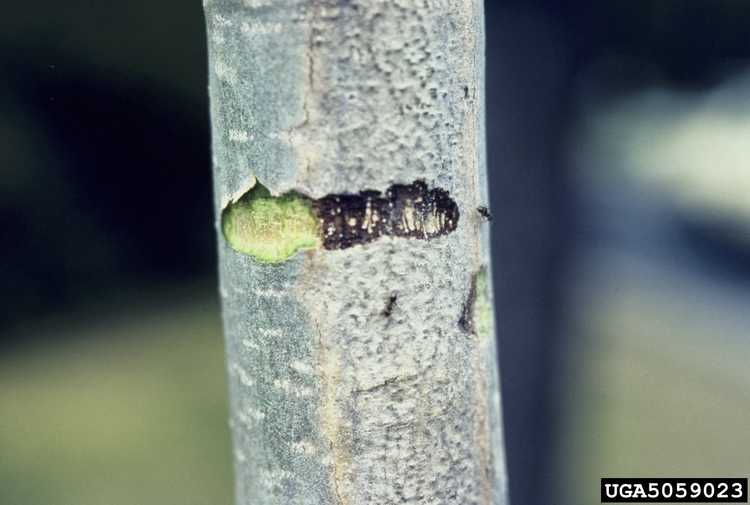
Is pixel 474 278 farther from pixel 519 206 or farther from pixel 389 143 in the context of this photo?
pixel 519 206

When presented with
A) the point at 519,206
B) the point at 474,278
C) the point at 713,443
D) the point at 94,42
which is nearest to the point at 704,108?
the point at 519,206

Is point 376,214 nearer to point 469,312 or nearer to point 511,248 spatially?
point 469,312

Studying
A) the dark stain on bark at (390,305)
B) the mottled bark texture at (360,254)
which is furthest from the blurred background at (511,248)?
the dark stain on bark at (390,305)

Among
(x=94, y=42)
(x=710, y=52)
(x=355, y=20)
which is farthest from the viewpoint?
(x=710, y=52)

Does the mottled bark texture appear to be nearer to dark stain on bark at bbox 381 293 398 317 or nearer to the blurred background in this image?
dark stain on bark at bbox 381 293 398 317

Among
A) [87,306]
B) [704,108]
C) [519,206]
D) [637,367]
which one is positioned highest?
[704,108]

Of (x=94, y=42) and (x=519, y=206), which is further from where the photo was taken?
(x=519, y=206)

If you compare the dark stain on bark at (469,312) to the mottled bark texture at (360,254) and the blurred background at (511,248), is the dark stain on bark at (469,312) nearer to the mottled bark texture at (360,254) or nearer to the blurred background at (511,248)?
the mottled bark texture at (360,254)

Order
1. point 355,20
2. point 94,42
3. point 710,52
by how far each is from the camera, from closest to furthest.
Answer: point 355,20 → point 94,42 → point 710,52
